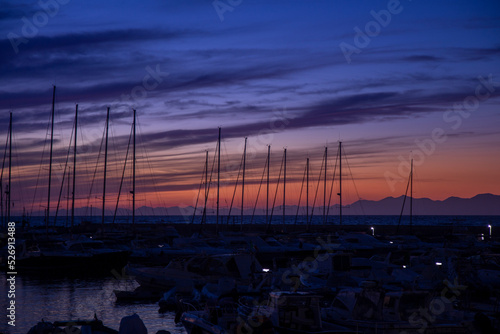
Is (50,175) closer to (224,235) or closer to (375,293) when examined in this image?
(224,235)

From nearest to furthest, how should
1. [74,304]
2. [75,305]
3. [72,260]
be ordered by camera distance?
[75,305], [74,304], [72,260]

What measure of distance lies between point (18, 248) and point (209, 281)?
30922 millimetres

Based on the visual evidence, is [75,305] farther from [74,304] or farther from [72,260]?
[72,260]

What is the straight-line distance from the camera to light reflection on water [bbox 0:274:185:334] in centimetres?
2519

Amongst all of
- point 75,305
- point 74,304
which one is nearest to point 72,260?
point 74,304

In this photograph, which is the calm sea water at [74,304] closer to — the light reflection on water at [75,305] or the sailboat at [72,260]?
the light reflection on water at [75,305]

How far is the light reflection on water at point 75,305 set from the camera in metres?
25.2

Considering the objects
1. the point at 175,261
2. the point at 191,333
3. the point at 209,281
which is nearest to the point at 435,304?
the point at 191,333

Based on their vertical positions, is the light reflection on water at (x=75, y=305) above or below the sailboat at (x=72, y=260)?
below

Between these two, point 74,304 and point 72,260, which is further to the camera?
point 72,260

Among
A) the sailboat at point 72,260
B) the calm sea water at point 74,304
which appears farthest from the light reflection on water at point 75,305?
the sailboat at point 72,260

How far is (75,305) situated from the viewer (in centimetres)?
2983

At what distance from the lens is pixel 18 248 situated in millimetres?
54906

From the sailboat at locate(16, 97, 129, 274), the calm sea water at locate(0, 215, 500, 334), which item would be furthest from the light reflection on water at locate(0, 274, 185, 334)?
the sailboat at locate(16, 97, 129, 274)
